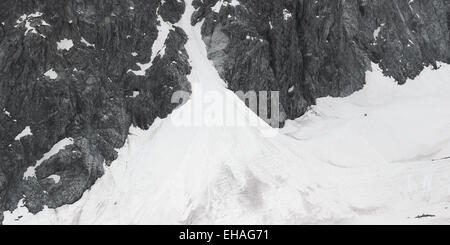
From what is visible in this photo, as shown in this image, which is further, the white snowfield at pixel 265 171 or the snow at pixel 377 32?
the snow at pixel 377 32

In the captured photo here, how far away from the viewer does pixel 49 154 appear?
50.5 metres

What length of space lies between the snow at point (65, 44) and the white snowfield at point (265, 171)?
989 centimetres

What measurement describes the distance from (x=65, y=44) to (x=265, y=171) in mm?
21568

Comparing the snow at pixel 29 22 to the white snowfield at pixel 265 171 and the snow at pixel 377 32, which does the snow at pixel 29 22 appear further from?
the snow at pixel 377 32

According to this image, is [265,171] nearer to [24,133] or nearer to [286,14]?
[24,133]

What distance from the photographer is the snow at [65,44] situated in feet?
177

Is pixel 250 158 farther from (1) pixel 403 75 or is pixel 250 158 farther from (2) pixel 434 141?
(1) pixel 403 75

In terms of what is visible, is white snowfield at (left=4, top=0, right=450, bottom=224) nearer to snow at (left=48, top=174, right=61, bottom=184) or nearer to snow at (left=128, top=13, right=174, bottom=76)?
snow at (left=48, top=174, right=61, bottom=184)

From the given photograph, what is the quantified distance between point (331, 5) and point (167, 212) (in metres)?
38.9

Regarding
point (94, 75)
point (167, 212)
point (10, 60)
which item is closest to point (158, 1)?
point (94, 75)

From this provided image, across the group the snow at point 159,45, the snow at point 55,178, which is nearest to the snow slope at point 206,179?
the snow at point 55,178

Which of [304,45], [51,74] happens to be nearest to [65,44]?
[51,74]

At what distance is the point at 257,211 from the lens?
46.4 meters

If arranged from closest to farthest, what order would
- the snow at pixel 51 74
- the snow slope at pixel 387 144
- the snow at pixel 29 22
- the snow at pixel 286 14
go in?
the snow slope at pixel 387 144, the snow at pixel 51 74, the snow at pixel 29 22, the snow at pixel 286 14
